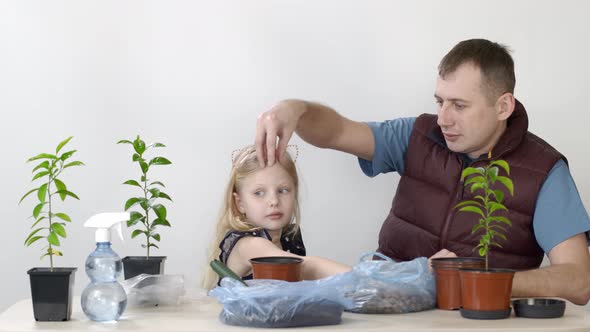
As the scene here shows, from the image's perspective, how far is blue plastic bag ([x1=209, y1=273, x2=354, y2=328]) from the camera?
1.57 m

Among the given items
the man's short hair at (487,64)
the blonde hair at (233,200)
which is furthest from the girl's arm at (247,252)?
the man's short hair at (487,64)

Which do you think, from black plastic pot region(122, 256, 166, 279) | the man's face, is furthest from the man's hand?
the man's face

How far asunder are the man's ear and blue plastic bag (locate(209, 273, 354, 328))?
1207 mm

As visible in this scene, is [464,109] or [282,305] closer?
[282,305]

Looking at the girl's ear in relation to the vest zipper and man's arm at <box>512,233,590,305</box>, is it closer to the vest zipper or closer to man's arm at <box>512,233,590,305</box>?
the vest zipper

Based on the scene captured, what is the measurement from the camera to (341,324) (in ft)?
5.26

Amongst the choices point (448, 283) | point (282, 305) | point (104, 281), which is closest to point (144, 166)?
point (104, 281)

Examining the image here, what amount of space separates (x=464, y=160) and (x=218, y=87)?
0.90 metres

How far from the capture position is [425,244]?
2.62 metres

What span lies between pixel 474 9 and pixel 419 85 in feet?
1.09

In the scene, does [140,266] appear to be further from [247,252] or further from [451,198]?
[451,198]

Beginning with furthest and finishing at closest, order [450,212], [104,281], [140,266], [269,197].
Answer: [450,212] → [269,197] → [140,266] → [104,281]

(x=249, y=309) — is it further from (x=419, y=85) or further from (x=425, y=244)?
(x=419, y=85)

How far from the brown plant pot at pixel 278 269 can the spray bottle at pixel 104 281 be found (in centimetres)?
29
